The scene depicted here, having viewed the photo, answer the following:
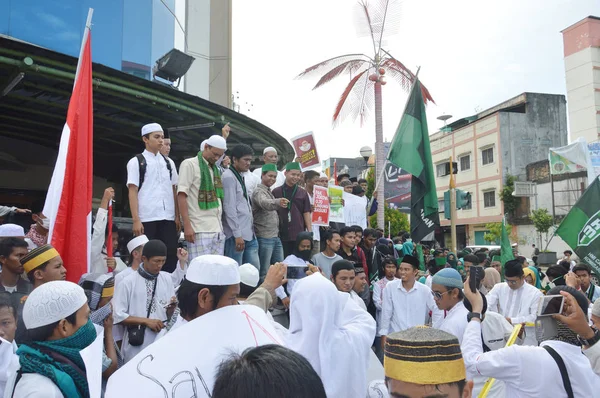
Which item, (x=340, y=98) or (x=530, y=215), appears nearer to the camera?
(x=340, y=98)

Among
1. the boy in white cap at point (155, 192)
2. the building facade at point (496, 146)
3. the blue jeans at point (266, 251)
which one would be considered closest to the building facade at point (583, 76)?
the building facade at point (496, 146)

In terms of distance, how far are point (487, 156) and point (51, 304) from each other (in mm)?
38703

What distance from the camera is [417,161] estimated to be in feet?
27.9

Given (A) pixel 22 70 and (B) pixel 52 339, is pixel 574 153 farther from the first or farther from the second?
(B) pixel 52 339

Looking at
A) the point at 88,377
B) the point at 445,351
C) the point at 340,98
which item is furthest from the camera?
the point at 340,98

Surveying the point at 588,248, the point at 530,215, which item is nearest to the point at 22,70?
the point at 588,248

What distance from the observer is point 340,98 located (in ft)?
54.2

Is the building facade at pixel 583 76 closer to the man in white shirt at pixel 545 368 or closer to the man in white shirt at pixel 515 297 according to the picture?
the man in white shirt at pixel 515 297

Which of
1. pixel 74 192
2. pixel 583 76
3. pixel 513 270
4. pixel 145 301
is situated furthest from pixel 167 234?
pixel 583 76

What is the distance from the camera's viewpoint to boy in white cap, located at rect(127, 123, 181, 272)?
5.52m

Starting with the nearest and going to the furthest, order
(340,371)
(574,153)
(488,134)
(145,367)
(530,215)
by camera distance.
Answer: (145,367), (340,371), (574,153), (530,215), (488,134)

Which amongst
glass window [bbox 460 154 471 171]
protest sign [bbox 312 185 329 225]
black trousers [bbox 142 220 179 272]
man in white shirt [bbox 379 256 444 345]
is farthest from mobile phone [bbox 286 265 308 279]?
glass window [bbox 460 154 471 171]

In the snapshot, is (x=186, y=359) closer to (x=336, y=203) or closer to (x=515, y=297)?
(x=515, y=297)

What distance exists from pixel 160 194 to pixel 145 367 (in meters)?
3.69
